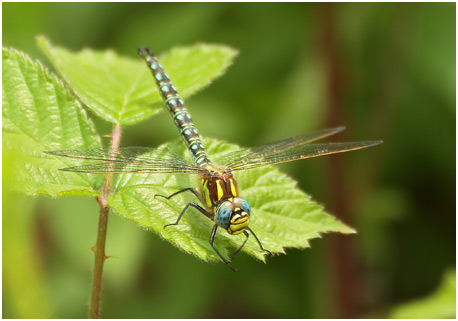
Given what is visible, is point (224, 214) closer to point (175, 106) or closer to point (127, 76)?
point (175, 106)

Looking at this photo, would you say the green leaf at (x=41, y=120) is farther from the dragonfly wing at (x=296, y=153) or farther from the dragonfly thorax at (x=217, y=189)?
the dragonfly wing at (x=296, y=153)

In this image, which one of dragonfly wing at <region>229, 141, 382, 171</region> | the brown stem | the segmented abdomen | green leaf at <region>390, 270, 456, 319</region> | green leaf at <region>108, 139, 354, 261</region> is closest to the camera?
green leaf at <region>108, 139, 354, 261</region>

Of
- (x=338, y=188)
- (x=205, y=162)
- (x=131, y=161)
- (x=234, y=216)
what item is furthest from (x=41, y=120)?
(x=338, y=188)

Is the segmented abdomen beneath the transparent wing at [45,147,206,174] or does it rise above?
above

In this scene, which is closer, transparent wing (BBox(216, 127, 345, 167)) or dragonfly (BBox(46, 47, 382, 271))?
dragonfly (BBox(46, 47, 382, 271))

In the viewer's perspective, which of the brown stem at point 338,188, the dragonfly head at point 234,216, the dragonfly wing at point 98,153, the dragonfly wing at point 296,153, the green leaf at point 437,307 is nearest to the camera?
the dragonfly wing at point 98,153

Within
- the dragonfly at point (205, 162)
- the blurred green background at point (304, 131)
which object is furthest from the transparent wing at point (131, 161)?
the blurred green background at point (304, 131)

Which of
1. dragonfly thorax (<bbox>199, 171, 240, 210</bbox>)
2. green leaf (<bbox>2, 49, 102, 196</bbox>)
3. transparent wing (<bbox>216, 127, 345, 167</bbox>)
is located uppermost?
green leaf (<bbox>2, 49, 102, 196</bbox>)

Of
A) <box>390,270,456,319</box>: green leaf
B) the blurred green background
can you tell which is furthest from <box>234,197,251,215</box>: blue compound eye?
the blurred green background

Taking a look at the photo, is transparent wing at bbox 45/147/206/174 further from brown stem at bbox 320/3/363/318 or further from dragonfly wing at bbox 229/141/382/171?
brown stem at bbox 320/3/363/318
